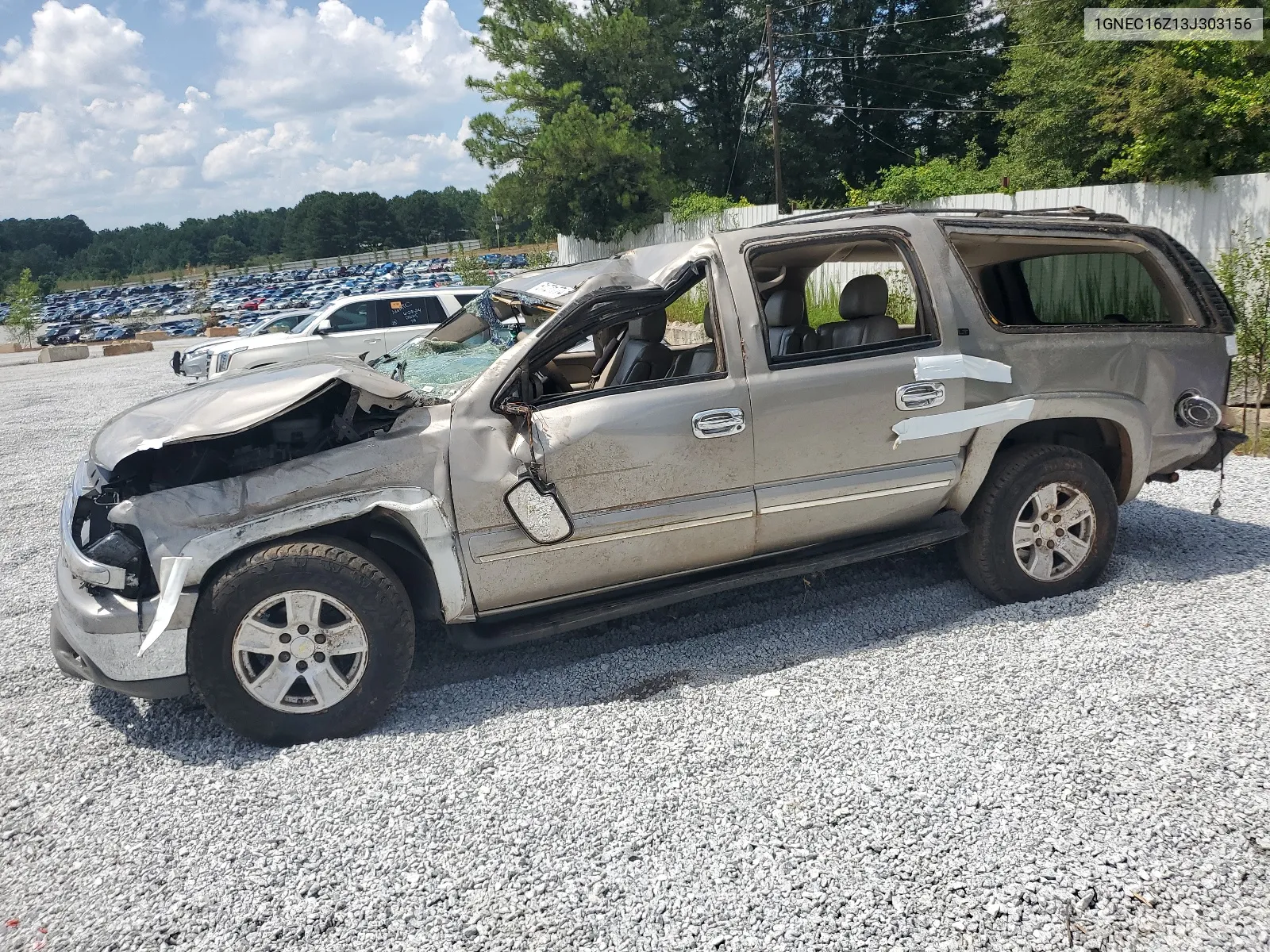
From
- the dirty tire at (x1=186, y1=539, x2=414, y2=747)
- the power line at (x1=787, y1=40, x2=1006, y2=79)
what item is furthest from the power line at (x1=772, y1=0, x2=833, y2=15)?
the dirty tire at (x1=186, y1=539, x2=414, y2=747)

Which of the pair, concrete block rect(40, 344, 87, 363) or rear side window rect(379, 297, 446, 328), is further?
concrete block rect(40, 344, 87, 363)

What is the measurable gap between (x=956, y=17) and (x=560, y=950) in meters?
40.5

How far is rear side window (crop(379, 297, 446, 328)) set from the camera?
1391cm

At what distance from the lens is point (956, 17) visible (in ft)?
116

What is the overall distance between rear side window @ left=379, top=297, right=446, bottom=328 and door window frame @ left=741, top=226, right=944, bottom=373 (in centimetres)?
1041

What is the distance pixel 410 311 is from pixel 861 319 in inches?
416

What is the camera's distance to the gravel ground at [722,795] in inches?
98.6

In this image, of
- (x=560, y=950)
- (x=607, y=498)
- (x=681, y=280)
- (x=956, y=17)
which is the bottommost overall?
(x=560, y=950)

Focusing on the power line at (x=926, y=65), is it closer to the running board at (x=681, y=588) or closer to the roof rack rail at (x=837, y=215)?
the roof rack rail at (x=837, y=215)

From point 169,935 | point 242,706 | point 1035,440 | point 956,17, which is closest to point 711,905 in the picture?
point 169,935

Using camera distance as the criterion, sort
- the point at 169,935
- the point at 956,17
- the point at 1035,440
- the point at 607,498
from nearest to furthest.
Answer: the point at 169,935
the point at 607,498
the point at 1035,440
the point at 956,17

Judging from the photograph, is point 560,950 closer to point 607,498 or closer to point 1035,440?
point 607,498

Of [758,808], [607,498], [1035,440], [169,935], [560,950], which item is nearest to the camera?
[560,950]

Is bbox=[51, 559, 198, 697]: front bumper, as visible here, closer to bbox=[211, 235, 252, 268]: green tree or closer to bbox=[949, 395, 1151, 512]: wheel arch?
bbox=[949, 395, 1151, 512]: wheel arch
